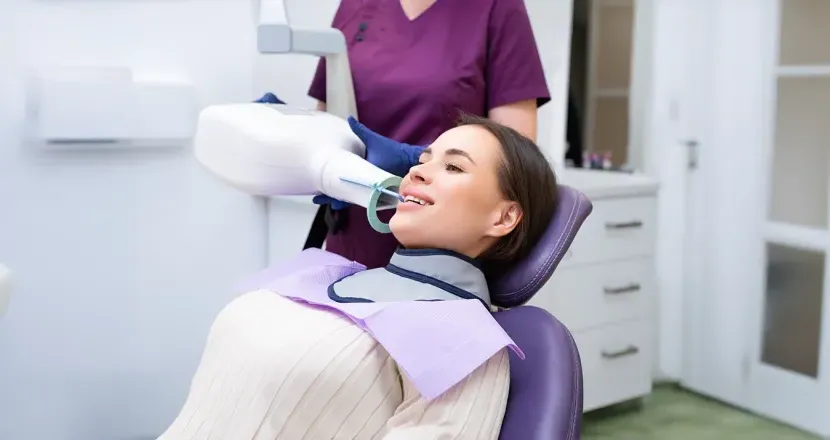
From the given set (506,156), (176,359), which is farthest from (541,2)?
(176,359)

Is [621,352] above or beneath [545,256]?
beneath

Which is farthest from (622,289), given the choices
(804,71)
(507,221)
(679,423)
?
(507,221)

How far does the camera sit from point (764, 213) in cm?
261

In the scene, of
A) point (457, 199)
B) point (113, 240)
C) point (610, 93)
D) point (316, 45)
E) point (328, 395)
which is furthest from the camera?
point (610, 93)

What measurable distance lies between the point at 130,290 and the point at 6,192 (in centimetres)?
36

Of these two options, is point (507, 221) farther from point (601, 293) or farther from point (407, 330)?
point (601, 293)

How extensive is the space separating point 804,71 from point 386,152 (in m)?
1.82

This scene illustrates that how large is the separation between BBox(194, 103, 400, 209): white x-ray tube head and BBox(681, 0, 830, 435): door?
1.80 metres

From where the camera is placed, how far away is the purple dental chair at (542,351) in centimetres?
100

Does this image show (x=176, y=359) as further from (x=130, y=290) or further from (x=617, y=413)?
(x=617, y=413)

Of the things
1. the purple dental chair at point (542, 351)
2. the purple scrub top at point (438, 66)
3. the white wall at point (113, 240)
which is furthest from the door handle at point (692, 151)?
the purple dental chair at point (542, 351)

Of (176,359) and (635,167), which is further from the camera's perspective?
(635,167)

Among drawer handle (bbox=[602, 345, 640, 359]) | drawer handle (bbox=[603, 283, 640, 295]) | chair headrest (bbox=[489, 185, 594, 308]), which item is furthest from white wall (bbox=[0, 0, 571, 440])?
chair headrest (bbox=[489, 185, 594, 308])

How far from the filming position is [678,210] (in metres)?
2.86
